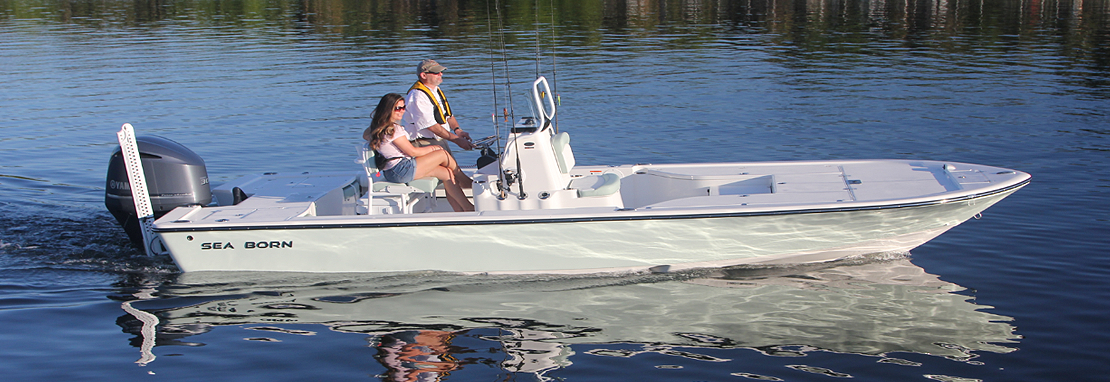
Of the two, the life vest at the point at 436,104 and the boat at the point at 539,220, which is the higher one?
the life vest at the point at 436,104

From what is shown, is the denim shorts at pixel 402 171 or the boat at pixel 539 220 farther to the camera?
the denim shorts at pixel 402 171

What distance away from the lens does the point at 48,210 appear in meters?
7.79

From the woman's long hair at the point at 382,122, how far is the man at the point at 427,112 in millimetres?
427

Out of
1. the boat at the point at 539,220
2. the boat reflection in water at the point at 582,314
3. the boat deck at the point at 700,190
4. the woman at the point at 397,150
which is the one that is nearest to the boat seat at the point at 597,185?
the boat at the point at 539,220

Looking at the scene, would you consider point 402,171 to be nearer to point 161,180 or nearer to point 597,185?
point 597,185

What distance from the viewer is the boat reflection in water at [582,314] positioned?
4801 mm

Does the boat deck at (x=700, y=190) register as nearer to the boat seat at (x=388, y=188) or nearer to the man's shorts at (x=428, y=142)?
the boat seat at (x=388, y=188)

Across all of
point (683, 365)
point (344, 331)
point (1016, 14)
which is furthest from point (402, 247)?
point (1016, 14)

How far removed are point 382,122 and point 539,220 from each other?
1321 mm

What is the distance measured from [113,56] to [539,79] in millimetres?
16924

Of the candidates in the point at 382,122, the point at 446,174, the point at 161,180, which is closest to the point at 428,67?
the point at 382,122

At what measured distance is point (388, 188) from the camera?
6.16 metres

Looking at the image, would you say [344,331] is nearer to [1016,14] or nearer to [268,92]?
[268,92]

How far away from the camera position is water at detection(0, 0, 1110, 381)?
4.77 meters
